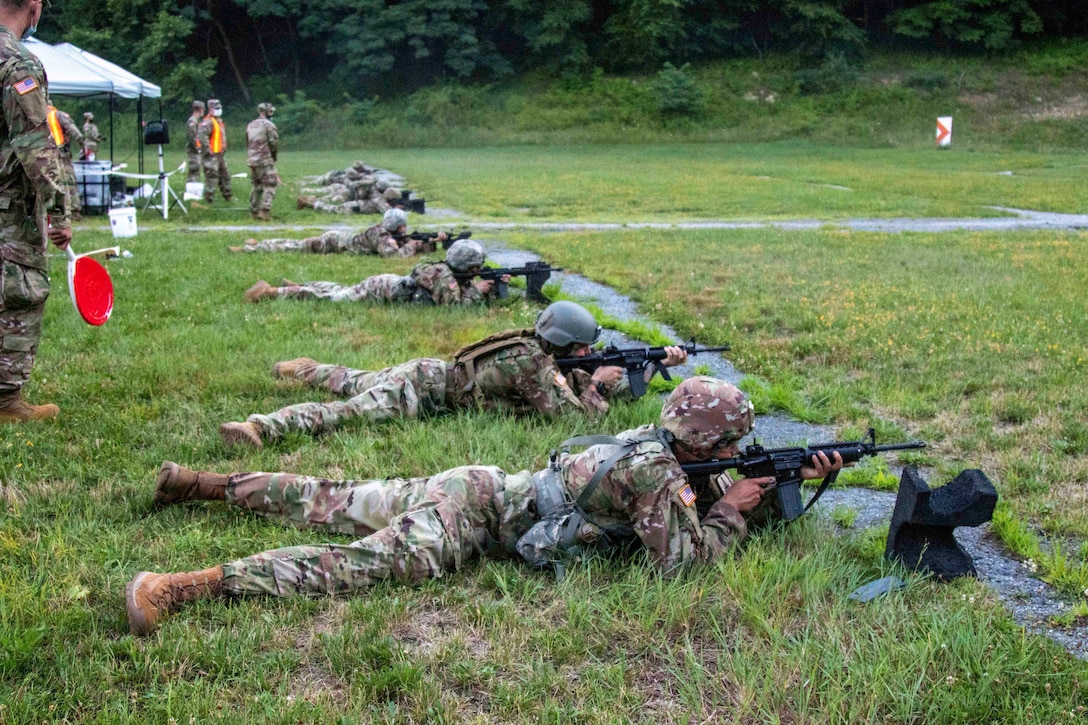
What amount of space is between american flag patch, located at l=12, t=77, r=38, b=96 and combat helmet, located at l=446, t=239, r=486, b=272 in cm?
487

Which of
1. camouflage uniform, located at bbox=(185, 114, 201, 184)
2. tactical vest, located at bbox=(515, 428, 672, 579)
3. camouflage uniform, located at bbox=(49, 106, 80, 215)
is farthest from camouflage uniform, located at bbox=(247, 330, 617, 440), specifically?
camouflage uniform, located at bbox=(185, 114, 201, 184)

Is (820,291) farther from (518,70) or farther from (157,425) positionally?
(518,70)

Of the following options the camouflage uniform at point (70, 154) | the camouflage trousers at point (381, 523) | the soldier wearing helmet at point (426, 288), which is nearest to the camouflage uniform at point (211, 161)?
the camouflage uniform at point (70, 154)

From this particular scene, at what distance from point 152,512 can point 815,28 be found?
53.9 m

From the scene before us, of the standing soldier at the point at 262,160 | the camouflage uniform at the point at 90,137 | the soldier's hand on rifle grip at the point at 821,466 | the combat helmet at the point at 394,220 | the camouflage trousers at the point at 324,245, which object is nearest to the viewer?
the soldier's hand on rifle grip at the point at 821,466

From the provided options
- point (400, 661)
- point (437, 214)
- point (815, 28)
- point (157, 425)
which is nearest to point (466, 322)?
point (157, 425)

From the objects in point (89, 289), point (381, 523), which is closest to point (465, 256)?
point (89, 289)

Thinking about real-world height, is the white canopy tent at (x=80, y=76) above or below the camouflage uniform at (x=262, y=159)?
above

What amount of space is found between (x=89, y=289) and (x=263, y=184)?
1276cm

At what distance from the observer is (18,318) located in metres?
6.32

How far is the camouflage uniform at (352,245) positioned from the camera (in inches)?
554

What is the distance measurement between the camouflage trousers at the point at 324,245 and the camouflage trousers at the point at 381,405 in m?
8.03

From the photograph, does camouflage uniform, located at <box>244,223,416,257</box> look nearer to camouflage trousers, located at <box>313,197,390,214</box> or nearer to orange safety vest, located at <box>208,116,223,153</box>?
camouflage trousers, located at <box>313,197,390,214</box>

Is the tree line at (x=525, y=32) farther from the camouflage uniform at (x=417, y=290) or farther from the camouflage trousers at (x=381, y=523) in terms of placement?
the camouflage trousers at (x=381, y=523)
